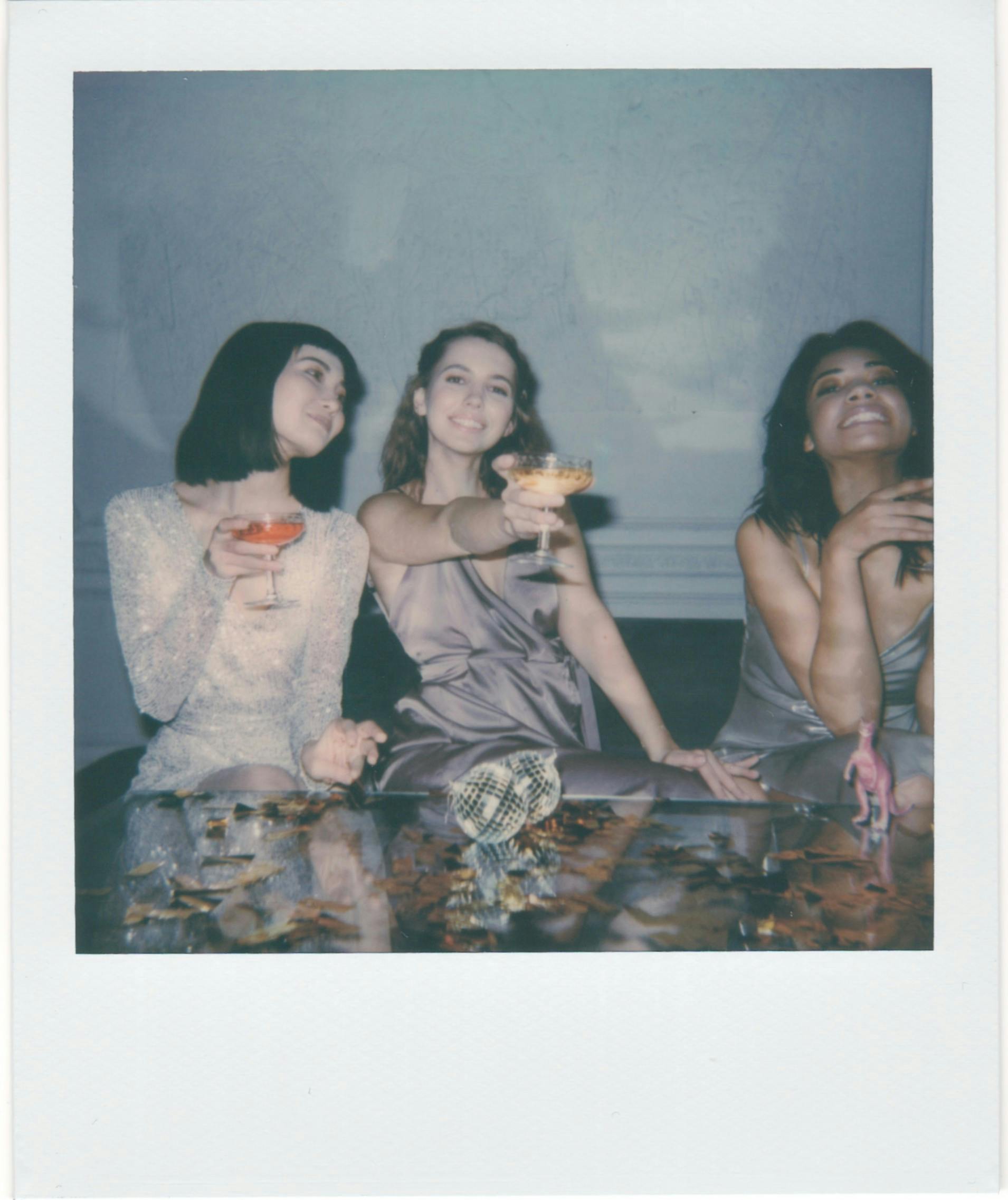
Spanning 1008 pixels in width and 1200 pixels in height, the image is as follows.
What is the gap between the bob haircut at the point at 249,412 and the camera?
2764 mm

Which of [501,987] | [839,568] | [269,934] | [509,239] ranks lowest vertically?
[501,987]

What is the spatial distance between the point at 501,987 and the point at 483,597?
2.97 ft

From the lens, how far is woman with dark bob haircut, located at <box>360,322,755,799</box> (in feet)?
9.12

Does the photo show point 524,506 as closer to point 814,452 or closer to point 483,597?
point 483,597

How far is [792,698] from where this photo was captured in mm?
2816

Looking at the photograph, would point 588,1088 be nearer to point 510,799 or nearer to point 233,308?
point 510,799

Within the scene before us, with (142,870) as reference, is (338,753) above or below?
above

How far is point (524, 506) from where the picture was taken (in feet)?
9.20

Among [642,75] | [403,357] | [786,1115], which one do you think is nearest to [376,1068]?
[786,1115]

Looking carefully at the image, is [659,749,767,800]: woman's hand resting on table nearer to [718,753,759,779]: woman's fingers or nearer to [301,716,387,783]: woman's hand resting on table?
[718,753,759,779]: woman's fingers

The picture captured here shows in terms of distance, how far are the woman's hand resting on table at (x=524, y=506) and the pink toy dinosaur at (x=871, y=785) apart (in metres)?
0.87

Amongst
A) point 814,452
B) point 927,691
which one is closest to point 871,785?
point 927,691

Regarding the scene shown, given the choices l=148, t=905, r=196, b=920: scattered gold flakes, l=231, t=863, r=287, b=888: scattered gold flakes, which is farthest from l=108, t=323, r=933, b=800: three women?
l=148, t=905, r=196, b=920: scattered gold flakes

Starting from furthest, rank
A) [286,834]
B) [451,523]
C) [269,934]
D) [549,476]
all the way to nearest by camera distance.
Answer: [451,523] < [549,476] < [286,834] < [269,934]
